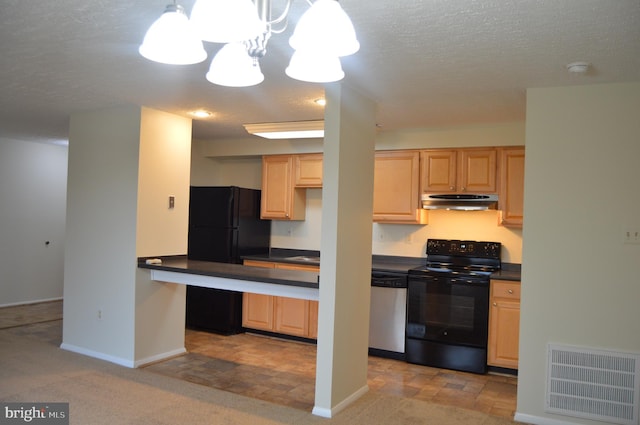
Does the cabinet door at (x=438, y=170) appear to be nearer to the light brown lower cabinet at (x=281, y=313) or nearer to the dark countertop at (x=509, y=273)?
the dark countertop at (x=509, y=273)

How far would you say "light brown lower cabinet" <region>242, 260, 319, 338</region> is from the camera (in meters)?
5.16

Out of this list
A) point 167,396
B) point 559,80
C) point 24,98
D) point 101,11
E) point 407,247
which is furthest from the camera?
point 407,247

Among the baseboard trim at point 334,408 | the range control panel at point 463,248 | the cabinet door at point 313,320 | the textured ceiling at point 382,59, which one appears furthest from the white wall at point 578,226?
the cabinet door at point 313,320

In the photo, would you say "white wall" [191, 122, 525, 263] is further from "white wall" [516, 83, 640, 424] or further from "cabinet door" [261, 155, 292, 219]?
"white wall" [516, 83, 640, 424]

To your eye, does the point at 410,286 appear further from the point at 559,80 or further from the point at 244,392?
the point at 559,80

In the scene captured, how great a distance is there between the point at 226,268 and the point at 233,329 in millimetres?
1709

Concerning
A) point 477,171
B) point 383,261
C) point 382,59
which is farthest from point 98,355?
point 477,171

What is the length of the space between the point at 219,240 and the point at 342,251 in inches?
98.5

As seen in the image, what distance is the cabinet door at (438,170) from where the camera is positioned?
187 inches

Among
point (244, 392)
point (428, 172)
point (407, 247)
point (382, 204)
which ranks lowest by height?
point (244, 392)

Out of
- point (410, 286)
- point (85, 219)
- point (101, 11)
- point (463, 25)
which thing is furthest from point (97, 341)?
point (463, 25)

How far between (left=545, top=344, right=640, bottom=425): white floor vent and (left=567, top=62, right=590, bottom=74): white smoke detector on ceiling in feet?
5.54

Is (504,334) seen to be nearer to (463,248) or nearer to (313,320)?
(463,248)

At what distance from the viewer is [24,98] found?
159 inches
